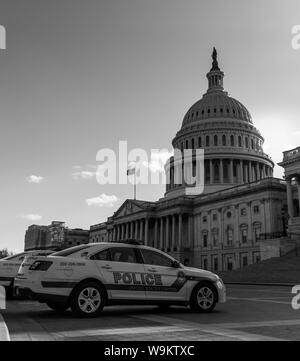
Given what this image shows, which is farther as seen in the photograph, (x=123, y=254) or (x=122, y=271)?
(x=123, y=254)

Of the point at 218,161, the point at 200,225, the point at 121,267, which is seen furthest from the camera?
the point at 218,161

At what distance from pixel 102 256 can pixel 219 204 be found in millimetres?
70273

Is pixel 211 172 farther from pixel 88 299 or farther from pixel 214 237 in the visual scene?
pixel 88 299

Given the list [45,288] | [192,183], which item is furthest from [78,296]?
[192,183]

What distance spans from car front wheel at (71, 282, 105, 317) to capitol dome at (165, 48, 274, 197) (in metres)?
84.6

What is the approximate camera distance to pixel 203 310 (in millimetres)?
11789

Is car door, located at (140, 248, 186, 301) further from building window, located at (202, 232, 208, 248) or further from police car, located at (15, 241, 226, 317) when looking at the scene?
building window, located at (202, 232, 208, 248)

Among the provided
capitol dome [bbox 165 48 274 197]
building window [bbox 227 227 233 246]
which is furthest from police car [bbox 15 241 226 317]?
capitol dome [bbox 165 48 274 197]

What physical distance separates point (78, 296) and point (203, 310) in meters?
3.55

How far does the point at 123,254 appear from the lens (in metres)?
11.4

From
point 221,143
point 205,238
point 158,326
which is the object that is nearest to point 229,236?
point 205,238

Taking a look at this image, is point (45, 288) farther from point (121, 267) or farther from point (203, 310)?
point (203, 310)
